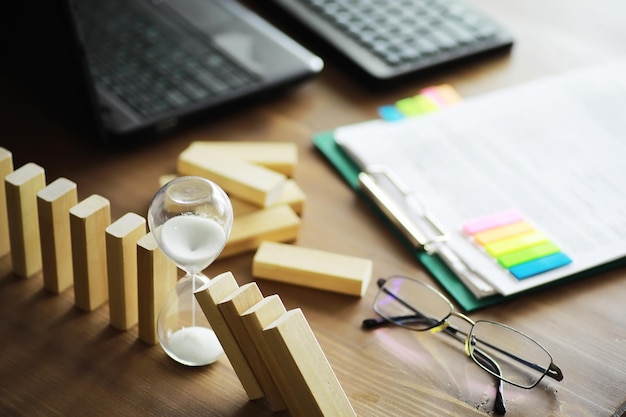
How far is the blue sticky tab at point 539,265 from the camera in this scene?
86 cm

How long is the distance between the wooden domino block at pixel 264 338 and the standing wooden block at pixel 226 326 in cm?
3

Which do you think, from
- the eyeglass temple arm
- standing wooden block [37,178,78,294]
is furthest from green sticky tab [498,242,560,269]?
standing wooden block [37,178,78,294]

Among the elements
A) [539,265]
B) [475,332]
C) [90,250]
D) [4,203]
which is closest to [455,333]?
[475,332]

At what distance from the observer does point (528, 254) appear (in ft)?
2.90

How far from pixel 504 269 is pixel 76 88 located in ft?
1.61

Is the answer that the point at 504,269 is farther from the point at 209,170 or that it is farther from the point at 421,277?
the point at 209,170

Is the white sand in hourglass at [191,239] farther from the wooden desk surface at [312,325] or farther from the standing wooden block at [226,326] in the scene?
the wooden desk surface at [312,325]

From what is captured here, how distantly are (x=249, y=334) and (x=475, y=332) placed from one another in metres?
0.25

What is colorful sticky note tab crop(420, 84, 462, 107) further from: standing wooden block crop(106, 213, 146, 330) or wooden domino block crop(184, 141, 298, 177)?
standing wooden block crop(106, 213, 146, 330)

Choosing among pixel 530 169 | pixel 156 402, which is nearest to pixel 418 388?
pixel 156 402

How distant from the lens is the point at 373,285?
85cm

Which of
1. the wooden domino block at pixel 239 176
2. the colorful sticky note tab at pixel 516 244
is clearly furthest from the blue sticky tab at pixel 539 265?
the wooden domino block at pixel 239 176

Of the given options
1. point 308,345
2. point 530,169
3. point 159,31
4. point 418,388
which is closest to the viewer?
point 308,345

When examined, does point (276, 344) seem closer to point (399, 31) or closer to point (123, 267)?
point (123, 267)
